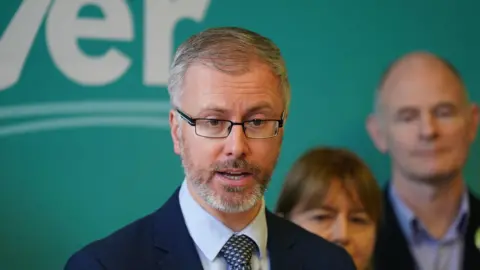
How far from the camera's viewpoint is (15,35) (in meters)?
1.95

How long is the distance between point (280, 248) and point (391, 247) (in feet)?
3.34

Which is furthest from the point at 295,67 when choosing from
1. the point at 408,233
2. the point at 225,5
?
the point at 408,233

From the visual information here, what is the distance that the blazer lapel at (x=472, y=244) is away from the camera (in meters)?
2.29

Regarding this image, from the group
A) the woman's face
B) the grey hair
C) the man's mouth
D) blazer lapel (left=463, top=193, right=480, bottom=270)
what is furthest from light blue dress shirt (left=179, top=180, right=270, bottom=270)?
blazer lapel (left=463, top=193, right=480, bottom=270)

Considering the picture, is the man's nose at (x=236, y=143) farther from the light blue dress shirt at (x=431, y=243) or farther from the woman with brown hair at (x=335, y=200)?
the light blue dress shirt at (x=431, y=243)

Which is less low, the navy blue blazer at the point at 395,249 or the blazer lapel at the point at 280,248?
the blazer lapel at the point at 280,248

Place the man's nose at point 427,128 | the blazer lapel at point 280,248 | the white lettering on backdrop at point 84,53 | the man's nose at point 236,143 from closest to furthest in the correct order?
the man's nose at point 236,143 → the blazer lapel at point 280,248 → the white lettering on backdrop at point 84,53 → the man's nose at point 427,128

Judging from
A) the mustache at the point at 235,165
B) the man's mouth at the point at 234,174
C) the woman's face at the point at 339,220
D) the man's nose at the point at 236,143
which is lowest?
the woman's face at the point at 339,220

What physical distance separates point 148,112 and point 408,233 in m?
0.95

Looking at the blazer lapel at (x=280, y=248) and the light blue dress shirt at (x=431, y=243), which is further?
the light blue dress shirt at (x=431, y=243)

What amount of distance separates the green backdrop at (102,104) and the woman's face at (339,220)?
0.67ft

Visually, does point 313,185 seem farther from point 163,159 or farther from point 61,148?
point 61,148

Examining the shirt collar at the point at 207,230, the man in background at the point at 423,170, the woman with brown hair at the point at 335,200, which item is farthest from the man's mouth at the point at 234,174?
the man in background at the point at 423,170

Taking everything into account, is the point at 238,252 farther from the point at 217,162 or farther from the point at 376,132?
the point at 376,132
